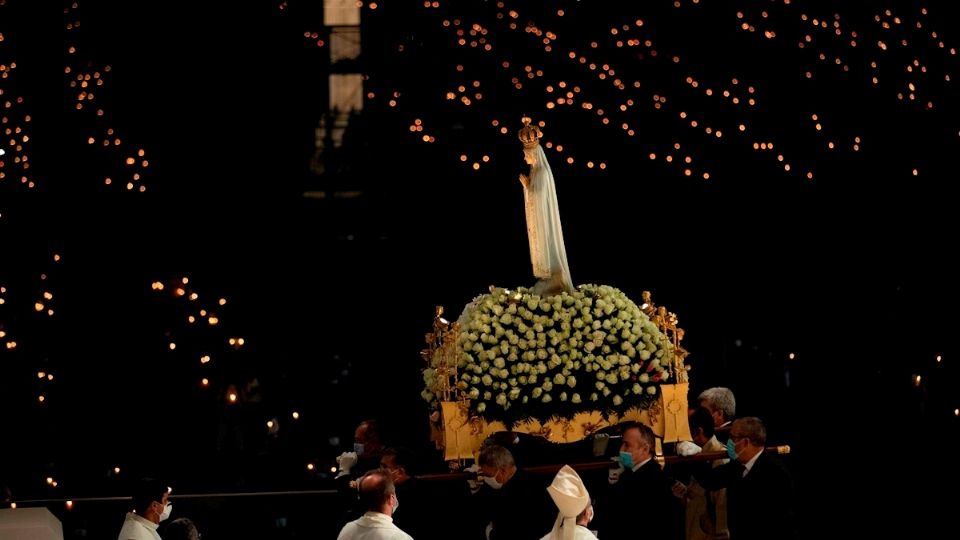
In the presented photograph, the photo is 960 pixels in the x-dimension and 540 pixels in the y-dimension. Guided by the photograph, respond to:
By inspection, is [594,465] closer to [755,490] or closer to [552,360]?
[552,360]

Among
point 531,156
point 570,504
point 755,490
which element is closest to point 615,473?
point 755,490

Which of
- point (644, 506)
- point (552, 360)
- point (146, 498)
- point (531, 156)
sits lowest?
point (644, 506)

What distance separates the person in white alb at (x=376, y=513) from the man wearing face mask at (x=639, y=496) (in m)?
1.71

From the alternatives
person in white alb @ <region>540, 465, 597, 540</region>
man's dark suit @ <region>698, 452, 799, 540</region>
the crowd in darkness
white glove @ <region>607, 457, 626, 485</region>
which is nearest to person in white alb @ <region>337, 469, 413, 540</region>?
person in white alb @ <region>540, 465, 597, 540</region>

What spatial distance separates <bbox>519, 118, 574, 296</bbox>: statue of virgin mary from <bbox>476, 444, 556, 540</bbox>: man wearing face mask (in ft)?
4.57

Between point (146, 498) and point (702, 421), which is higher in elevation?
point (702, 421)

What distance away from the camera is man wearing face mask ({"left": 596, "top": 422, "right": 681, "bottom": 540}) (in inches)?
319

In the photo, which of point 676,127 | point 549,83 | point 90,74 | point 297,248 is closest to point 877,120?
point 676,127

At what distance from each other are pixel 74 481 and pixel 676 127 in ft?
17.0

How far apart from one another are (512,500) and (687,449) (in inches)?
54.2

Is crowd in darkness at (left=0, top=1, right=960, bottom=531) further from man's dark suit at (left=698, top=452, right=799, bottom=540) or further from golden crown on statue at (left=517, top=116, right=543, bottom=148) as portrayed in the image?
man's dark suit at (left=698, top=452, right=799, bottom=540)

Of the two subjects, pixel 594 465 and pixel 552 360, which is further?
pixel 552 360

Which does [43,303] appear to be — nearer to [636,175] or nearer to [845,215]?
[636,175]

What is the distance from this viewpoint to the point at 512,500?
8.12m
